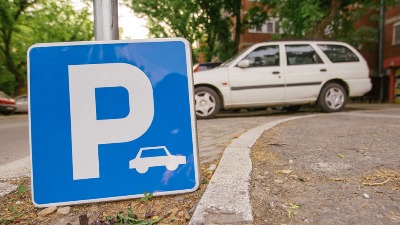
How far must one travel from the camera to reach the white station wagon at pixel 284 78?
661 centimetres

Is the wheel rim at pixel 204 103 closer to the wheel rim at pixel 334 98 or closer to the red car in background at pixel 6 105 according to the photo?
the wheel rim at pixel 334 98

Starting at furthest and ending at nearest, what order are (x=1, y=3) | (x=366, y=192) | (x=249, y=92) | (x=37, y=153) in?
(x=1, y=3) → (x=249, y=92) → (x=366, y=192) → (x=37, y=153)

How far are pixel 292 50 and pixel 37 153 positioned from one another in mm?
6432

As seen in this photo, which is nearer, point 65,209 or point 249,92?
point 65,209

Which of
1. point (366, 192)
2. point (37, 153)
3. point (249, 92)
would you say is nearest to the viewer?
point (37, 153)

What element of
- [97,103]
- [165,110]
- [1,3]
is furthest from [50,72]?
[1,3]

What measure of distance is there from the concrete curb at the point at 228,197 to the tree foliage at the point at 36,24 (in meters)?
18.0

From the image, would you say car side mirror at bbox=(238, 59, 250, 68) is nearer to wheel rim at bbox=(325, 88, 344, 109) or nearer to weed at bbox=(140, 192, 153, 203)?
wheel rim at bbox=(325, 88, 344, 109)

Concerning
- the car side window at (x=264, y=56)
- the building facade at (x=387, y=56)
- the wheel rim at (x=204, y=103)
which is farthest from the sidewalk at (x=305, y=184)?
the building facade at (x=387, y=56)

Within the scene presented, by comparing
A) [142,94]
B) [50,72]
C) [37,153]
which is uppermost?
[50,72]

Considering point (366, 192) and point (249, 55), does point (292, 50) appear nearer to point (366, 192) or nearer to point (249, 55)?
point (249, 55)

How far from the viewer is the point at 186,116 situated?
5.88 ft

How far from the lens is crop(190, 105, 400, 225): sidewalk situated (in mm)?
1456

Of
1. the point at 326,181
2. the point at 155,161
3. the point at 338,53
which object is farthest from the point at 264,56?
→ the point at 155,161
